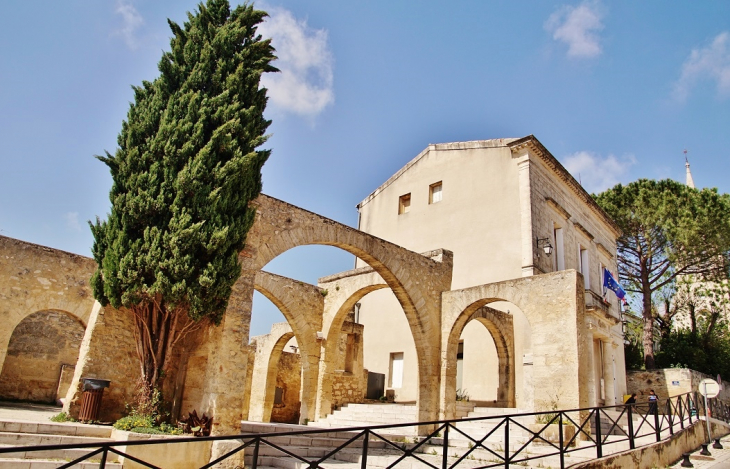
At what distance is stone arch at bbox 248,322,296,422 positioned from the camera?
15.1 metres

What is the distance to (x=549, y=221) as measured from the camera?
16.1m

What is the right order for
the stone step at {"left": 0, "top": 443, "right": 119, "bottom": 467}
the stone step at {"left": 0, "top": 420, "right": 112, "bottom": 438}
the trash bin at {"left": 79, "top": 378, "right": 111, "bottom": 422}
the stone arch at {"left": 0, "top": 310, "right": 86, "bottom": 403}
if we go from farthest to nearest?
the stone arch at {"left": 0, "top": 310, "right": 86, "bottom": 403} < the trash bin at {"left": 79, "top": 378, "right": 111, "bottom": 422} < the stone step at {"left": 0, "top": 420, "right": 112, "bottom": 438} < the stone step at {"left": 0, "top": 443, "right": 119, "bottom": 467}

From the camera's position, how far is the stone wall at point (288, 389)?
622 inches

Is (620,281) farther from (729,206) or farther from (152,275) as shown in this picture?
(152,275)

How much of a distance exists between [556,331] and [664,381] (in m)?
12.9

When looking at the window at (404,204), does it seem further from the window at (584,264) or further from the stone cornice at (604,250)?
the stone cornice at (604,250)

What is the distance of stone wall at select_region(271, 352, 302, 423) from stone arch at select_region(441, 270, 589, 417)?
25.3 feet

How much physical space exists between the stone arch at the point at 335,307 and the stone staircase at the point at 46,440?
729cm

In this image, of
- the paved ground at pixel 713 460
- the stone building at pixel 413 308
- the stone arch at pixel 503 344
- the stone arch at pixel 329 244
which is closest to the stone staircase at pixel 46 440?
the stone building at pixel 413 308

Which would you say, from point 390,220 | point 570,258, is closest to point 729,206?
point 570,258

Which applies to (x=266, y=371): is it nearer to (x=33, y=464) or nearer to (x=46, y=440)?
(x=46, y=440)

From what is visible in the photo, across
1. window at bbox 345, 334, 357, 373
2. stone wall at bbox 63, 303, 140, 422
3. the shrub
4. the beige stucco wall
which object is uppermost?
the beige stucco wall

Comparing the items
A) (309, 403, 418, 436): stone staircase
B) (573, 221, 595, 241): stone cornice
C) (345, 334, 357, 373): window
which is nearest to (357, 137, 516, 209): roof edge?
(573, 221, 595, 241): stone cornice

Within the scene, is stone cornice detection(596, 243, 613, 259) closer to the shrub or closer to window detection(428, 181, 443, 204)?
window detection(428, 181, 443, 204)
